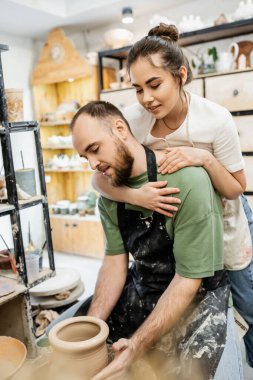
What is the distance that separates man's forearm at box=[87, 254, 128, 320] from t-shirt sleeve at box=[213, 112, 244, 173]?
1.96ft

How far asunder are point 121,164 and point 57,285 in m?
1.66

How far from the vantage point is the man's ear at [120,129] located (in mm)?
1343

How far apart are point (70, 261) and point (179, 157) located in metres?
3.18

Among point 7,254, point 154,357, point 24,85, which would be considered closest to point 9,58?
point 24,85

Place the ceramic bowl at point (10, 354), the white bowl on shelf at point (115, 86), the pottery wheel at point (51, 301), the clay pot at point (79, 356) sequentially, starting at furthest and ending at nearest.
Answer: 1. the white bowl on shelf at point (115, 86)
2. the pottery wheel at point (51, 301)
3. the ceramic bowl at point (10, 354)
4. the clay pot at point (79, 356)

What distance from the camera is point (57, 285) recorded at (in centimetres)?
269

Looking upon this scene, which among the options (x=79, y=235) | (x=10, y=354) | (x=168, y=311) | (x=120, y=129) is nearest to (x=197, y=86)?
(x=120, y=129)

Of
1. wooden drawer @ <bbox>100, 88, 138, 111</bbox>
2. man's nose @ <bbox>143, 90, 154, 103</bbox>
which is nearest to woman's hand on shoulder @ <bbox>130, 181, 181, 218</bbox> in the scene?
man's nose @ <bbox>143, 90, 154, 103</bbox>

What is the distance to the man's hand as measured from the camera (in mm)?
1074

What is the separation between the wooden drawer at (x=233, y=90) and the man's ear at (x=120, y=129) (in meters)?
1.88

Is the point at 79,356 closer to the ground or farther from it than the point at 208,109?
closer to the ground

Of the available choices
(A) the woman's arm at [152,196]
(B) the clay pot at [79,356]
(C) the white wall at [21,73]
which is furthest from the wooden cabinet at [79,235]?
(B) the clay pot at [79,356]

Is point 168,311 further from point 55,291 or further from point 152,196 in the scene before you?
point 55,291

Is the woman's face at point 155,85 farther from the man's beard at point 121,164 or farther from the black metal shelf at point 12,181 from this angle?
the black metal shelf at point 12,181
